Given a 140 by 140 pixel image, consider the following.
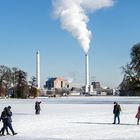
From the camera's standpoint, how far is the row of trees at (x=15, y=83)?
130125mm

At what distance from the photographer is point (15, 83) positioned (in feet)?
441

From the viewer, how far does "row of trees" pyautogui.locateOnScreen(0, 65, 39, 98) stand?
427ft

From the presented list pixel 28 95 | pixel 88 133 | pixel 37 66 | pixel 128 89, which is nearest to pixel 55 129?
pixel 88 133

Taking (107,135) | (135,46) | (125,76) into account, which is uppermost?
(135,46)

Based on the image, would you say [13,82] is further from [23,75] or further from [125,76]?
[125,76]

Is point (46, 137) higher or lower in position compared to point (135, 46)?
lower

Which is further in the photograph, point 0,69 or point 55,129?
point 0,69

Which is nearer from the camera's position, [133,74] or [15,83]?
[133,74]

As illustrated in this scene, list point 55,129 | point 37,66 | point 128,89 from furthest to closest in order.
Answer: point 37,66 → point 128,89 → point 55,129

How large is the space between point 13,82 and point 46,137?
375ft

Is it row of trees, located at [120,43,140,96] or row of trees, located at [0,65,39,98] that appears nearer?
row of trees, located at [120,43,140,96]

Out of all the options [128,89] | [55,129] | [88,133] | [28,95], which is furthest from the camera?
[28,95]

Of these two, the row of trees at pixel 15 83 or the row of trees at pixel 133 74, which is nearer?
the row of trees at pixel 133 74

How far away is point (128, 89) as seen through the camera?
86.4 m
